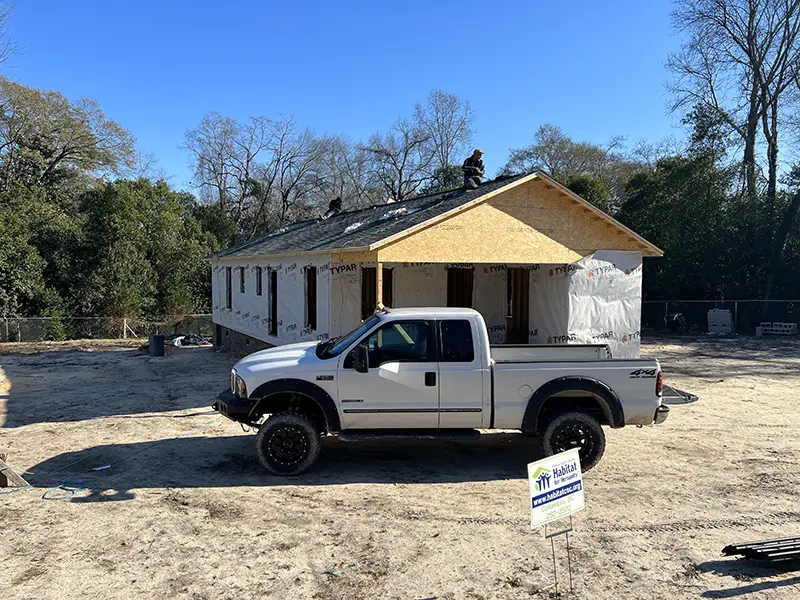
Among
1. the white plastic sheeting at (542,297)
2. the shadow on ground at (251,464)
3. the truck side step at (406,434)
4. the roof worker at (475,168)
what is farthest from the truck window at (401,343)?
the roof worker at (475,168)

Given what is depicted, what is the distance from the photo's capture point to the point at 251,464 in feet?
27.0

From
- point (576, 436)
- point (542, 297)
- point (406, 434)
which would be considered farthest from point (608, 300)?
point (406, 434)

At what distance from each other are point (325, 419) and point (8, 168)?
33.5 m

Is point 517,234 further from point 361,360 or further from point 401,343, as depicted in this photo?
point 361,360

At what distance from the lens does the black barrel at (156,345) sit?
2058 cm

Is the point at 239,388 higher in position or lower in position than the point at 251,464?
higher

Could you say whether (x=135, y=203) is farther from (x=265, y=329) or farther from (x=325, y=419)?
(x=325, y=419)

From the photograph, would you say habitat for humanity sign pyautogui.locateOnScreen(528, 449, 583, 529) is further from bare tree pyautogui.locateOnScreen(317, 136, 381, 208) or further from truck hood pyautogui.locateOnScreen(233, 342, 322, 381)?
bare tree pyautogui.locateOnScreen(317, 136, 381, 208)

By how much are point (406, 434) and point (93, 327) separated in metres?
25.1

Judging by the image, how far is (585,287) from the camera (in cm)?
1526

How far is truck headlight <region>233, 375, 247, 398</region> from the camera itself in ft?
24.8

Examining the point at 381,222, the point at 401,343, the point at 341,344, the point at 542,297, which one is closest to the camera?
the point at 401,343

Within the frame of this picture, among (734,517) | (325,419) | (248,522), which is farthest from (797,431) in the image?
(248,522)

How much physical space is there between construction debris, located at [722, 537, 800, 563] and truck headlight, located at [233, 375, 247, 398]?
17.5ft
